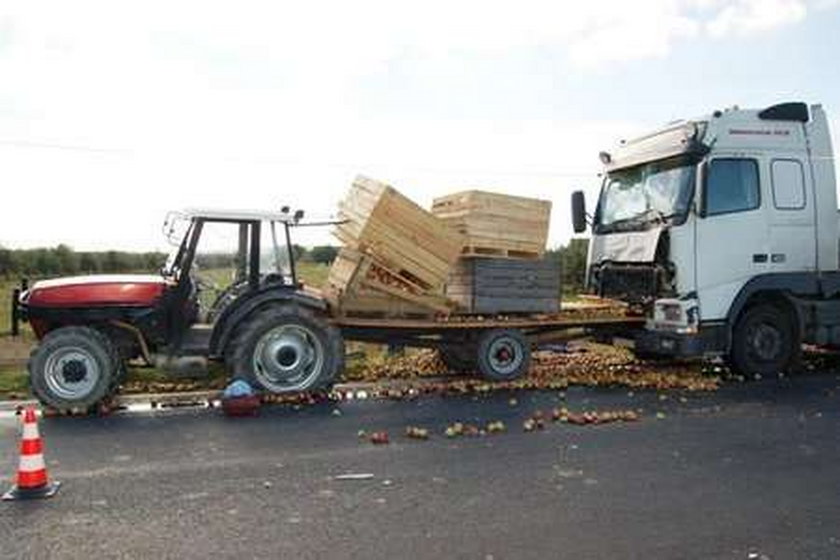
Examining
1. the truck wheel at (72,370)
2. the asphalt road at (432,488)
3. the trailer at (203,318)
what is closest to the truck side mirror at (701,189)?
the asphalt road at (432,488)

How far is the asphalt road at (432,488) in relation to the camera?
585 cm

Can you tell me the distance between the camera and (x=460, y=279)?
12.8 m

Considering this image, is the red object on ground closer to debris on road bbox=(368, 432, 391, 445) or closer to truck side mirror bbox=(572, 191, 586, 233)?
debris on road bbox=(368, 432, 391, 445)

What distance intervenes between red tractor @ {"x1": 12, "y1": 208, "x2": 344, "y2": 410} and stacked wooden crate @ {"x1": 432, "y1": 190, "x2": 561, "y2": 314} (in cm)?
206

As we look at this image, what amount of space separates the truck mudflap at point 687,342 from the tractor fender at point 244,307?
4.88 meters

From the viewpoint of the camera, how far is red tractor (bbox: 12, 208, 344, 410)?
413 inches

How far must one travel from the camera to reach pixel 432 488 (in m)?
7.16

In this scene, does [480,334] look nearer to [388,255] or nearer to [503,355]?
[503,355]

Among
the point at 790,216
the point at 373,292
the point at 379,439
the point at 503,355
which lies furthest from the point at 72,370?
the point at 790,216

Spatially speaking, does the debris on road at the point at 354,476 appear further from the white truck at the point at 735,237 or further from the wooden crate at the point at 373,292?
the white truck at the point at 735,237

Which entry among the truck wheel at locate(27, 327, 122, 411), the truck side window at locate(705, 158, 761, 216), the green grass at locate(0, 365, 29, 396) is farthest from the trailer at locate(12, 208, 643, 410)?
the truck side window at locate(705, 158, 761, 216)

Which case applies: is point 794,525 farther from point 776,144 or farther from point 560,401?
point 776,144

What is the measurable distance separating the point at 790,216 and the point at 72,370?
9.76m

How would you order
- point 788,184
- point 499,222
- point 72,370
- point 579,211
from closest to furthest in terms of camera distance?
point 72,370, point 499,222, point 788,184, point 579,211
